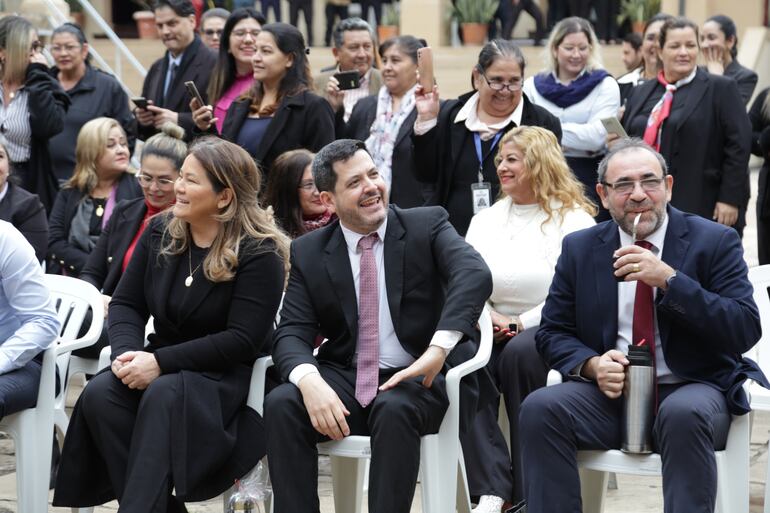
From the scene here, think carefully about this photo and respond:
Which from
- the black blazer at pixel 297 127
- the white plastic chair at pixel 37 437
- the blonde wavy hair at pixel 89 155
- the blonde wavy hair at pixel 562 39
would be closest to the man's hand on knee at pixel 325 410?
the white plastic chair at pixel 37 437

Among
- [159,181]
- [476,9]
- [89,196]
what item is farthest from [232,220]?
[476,9]

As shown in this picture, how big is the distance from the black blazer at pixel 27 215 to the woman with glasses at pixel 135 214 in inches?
12.5

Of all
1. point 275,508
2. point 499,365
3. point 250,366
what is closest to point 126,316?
point 250,366

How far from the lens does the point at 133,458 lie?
462 centimetres

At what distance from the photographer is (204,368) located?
4.82 metres

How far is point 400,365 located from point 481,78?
184 cm

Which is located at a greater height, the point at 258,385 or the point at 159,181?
the point at 159,181

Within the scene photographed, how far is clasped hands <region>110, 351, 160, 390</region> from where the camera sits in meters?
4.75

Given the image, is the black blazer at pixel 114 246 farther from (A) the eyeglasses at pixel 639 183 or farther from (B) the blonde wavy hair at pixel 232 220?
(A) the eyeglasses at pixel 639 183

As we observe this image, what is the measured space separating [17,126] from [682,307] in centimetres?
461

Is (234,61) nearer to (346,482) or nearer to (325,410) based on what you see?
(346,482)

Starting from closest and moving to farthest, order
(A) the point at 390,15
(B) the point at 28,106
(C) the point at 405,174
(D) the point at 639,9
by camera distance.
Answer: (C) the point at 405,174, (B) the point at 28,106, (D) the point at 639,9, (A) the point at 390,15

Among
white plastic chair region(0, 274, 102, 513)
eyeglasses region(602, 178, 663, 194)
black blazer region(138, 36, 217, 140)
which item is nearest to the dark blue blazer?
eyeglasses region(602, 178, 663, 194)

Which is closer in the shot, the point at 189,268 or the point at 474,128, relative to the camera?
the point at 189,268
